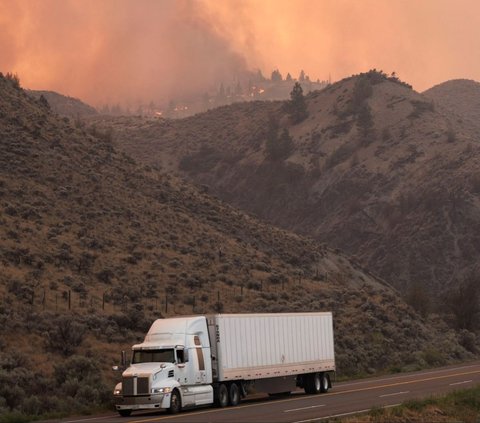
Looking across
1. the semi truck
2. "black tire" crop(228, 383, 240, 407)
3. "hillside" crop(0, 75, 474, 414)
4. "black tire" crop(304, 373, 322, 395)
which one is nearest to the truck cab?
the semi truck

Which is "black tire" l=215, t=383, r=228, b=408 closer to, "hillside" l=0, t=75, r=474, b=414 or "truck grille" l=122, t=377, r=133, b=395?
"truck grille" l=122, t=377, r=133, b=395

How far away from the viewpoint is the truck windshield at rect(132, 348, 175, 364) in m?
29.0

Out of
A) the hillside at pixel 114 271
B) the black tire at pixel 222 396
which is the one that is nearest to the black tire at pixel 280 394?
the black tire at pixel 222 396

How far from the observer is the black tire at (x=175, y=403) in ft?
92.3

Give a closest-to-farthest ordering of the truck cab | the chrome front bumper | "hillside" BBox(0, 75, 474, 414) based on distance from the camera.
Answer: the chrome front bumper, the truck cab, "hillside" BBox(0, 75, 474, 414)

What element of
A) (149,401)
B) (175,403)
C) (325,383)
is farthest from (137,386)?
(325,383)

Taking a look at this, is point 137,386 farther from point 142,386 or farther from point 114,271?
point 114,271

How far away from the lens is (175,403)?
28297 mm

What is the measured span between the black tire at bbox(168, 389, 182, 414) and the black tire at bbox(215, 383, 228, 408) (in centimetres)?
224

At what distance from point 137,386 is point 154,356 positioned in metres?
1.66

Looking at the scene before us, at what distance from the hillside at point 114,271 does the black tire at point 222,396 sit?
4.66 metres

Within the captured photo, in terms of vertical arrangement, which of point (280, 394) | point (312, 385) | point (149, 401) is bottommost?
point (280, 394)

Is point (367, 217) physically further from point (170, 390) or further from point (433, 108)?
point (170, 390)

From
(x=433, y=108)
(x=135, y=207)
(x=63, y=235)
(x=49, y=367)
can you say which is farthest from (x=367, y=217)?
(x=49, y=367)
